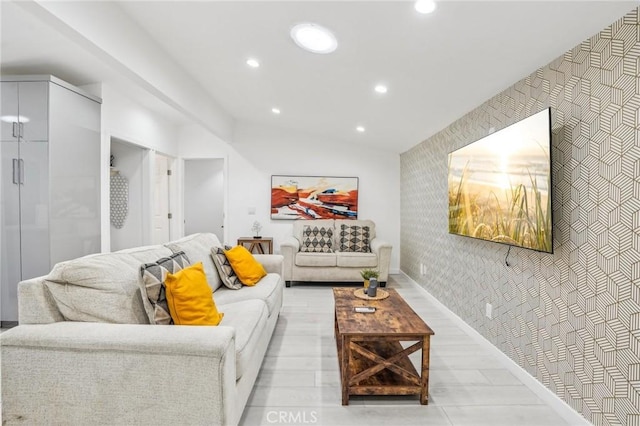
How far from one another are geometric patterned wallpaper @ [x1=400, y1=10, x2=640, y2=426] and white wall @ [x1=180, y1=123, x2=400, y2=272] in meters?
3.17

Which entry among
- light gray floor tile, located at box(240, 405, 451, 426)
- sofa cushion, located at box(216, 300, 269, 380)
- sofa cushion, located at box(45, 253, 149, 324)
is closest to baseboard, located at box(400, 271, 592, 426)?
light gray floor tile, located at box(240, 405, 451, 426)

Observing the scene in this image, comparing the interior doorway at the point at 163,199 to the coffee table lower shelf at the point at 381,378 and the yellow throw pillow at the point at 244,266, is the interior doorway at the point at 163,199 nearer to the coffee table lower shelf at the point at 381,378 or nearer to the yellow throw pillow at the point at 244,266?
the yellow throw pillow at the point at 244,266

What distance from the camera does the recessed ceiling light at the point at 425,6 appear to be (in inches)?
64.9

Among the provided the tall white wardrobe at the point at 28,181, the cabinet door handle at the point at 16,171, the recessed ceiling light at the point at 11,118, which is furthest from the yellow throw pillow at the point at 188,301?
the recessed ceiling light at the point at 11,118

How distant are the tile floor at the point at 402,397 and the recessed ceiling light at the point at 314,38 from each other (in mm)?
2314

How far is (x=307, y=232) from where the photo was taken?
5.10 meters

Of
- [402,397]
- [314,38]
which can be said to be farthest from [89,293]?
[314,38]

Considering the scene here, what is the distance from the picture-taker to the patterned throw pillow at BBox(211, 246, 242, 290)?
277 centimetres

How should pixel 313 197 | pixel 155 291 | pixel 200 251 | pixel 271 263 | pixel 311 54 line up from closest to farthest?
pixel 155 291 < pixel 311 54 < pixel 200 251 < pixel 271 263 < pixel 313 197

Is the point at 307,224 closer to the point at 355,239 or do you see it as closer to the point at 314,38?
the point at 355,239

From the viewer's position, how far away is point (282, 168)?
18.7ft

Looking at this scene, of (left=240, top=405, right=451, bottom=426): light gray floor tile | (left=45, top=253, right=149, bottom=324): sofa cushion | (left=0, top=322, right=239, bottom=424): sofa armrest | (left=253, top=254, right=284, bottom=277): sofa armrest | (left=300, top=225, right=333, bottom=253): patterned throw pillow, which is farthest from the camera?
(left=300, top=225, right=333, bottom=253): patterned throw pillow

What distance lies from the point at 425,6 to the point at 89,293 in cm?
222

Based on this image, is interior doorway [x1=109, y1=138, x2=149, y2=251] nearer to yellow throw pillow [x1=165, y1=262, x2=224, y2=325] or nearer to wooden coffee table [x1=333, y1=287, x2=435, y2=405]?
yellow throw pillow [x1=165, y1=262, x2=224, y2=325]
